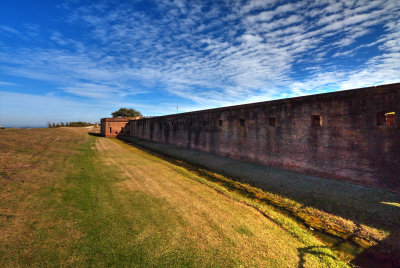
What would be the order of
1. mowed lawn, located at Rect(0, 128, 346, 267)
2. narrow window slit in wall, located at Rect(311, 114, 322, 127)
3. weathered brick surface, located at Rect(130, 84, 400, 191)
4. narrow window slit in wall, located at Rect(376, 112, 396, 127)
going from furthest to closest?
narrow window slit in wall, located at Rect(311, 114, 322, 127) < narrow window slit in wall, located at Rect(376, 112, 396, 127) < weathered brick surface, located at Rect(130, 84, 400, 191) < mowed lawn, located at Rect(0, 128, 346, 267)

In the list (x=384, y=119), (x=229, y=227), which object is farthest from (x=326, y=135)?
(x=229, y=227)

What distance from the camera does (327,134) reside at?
28.4 feet

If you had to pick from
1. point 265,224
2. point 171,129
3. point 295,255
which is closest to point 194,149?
point 171,129

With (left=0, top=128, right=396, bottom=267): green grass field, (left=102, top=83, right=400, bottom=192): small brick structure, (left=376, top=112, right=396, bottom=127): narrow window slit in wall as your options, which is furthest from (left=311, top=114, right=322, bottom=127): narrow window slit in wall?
(left=0, top=128, right=396, bottom=267): green grass field

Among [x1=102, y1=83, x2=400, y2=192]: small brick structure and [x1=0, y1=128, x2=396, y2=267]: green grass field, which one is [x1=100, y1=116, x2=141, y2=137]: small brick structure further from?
[x1=0, y1=128, x2=396, y2=267]: green grass field

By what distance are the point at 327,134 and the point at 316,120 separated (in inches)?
37.3

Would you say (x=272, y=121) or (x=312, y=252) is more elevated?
(x=272, y=121)

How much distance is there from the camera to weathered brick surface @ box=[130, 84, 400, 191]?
696 cm

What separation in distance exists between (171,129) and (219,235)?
20.2 meters

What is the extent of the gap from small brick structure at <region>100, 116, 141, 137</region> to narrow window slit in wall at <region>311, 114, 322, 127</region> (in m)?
38.4

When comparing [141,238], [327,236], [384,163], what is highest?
[384,163]

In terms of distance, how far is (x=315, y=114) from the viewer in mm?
9141

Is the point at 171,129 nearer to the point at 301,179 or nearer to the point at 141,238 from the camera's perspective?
the point at 301,179

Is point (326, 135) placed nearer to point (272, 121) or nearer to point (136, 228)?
point (272, 121)
